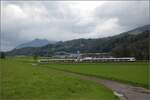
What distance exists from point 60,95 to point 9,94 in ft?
10.4

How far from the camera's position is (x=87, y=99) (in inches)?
589

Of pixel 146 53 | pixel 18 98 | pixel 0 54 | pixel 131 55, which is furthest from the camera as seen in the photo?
pixel 0 54

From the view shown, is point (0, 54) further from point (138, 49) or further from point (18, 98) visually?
point (18, 98)

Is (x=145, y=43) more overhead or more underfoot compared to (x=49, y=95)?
more overhead

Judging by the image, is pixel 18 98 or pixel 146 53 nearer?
pixel 18 98

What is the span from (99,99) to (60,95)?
251cm

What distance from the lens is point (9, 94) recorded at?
1543 centimetres

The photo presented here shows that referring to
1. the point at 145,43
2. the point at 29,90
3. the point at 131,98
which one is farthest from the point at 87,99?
the point at 145,43

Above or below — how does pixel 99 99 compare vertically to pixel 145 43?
below

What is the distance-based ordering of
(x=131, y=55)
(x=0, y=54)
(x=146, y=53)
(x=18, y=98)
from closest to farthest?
(x=18, y=98) < (x=146, y=53) < (x=131, y=55) < (x=0, y=54)

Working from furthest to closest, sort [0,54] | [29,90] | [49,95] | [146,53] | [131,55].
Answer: [0,54] < [131,55] < [146,53] < [29,90] < [49,95]

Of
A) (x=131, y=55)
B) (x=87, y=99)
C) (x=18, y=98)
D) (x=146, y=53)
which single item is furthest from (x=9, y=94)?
A: (x=131, y=55)

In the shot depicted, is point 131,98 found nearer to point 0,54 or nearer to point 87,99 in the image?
point 87,99

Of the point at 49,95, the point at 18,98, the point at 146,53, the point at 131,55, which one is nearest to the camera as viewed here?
the point at 18,98
